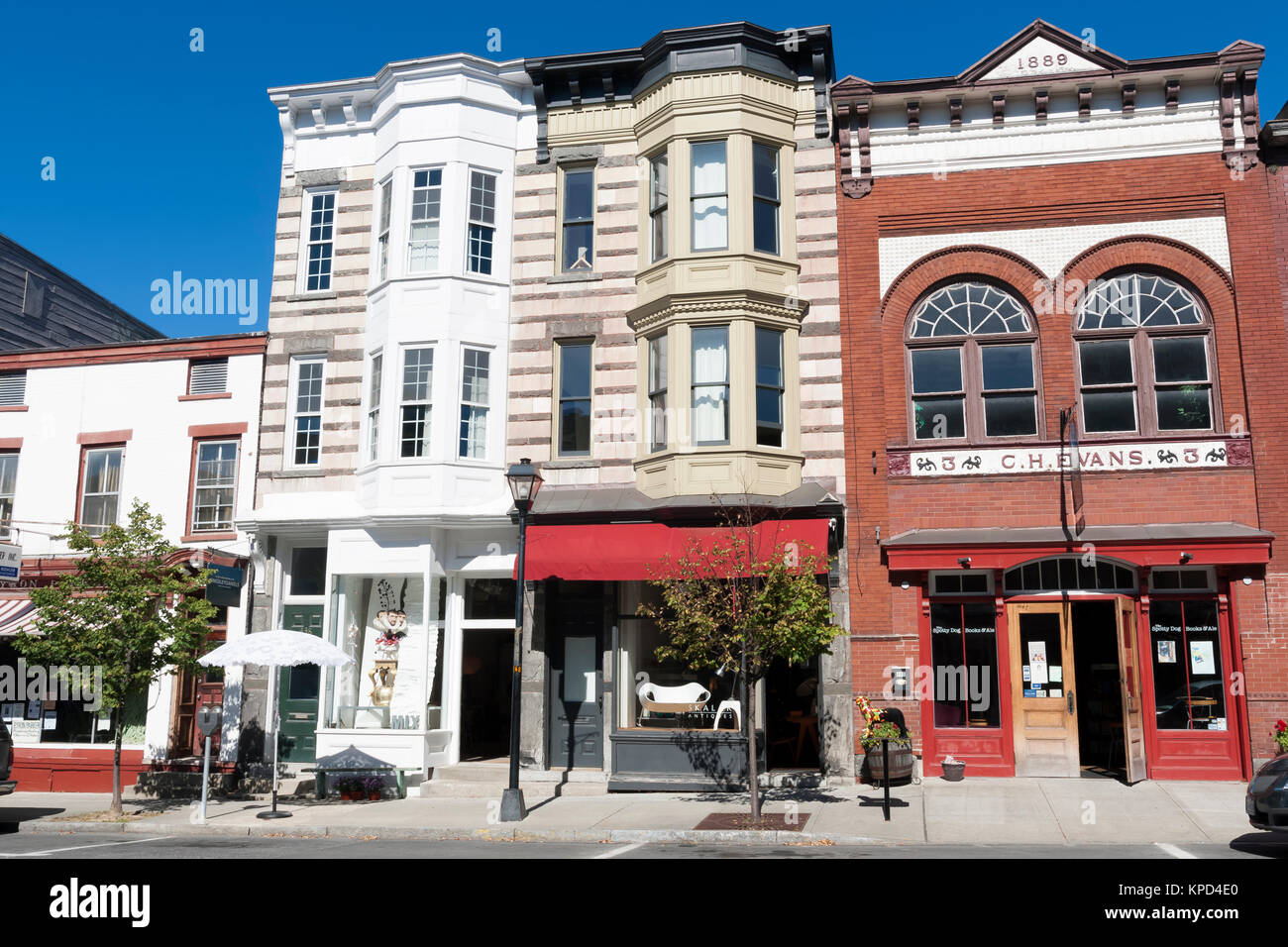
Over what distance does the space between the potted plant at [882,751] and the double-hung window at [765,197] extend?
28.0 feet

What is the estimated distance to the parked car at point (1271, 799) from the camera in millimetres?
11164

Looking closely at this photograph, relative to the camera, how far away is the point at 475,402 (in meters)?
19.4

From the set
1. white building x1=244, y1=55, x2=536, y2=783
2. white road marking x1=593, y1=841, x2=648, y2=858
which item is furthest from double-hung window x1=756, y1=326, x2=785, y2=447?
white road marking x1=593, y1=841, x2=648, y2=858

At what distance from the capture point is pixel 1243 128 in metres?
17.7

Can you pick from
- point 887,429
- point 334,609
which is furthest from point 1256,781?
point 334,609

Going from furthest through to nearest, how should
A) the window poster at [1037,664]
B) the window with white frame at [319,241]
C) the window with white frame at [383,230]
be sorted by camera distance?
the window with white frame at [319,241] → the window with white frame at [383,230] → the window poster at [1037,664]

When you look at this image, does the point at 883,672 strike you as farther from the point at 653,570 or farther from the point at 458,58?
the point at 458,58

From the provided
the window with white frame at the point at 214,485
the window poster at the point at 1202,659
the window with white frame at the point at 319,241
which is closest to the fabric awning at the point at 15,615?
the window with white frame at the point at 214,485

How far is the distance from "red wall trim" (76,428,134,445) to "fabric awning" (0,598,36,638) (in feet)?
10.8

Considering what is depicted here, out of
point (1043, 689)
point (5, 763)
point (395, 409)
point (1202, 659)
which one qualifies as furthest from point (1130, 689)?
point (5, 763)

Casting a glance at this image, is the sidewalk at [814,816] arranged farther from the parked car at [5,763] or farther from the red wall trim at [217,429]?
the red wall trim at [217,429]

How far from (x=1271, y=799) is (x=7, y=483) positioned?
22515 mm

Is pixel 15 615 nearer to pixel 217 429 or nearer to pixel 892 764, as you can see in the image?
pixel 217 429

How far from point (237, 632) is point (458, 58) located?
1159cm
